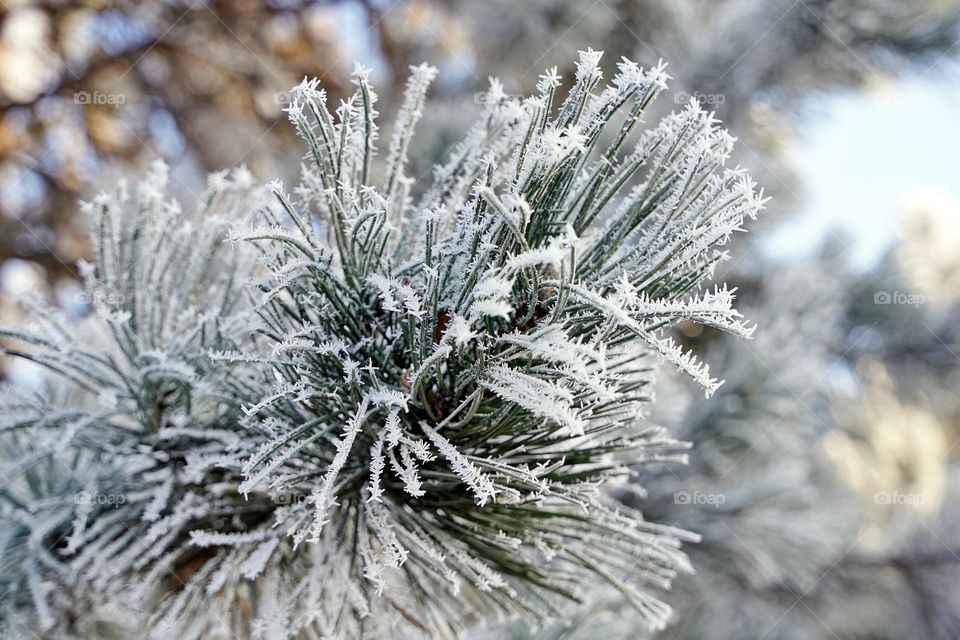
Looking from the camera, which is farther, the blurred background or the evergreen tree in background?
the blurred background

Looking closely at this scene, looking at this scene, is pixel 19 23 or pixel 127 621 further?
pixel 19 23

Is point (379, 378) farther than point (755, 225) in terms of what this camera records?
No

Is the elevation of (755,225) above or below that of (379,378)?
above

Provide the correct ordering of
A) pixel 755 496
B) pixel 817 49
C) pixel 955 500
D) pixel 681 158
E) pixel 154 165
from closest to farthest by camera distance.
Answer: pixel 681 158 → pixel 154 165 → pixel 755 496 → pixel 817 49 → pixel 955 500

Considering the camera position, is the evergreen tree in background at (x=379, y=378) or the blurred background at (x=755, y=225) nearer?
the evergreen tree in background at (x=379, y=378)

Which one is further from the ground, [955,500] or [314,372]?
[955,500]

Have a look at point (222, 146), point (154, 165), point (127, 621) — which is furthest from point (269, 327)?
point (222, 146)

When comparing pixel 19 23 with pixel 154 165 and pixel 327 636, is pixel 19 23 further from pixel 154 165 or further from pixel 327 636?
pixel 327 636

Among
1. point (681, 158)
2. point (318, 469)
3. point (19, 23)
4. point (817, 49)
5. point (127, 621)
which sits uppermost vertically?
point (19, 23)
